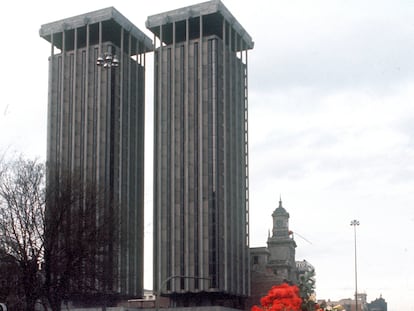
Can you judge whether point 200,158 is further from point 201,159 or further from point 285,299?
point 285,299

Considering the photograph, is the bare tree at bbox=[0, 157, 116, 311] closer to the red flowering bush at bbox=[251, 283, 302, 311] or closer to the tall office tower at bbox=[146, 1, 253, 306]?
the red flowering bush at bbox=[251, 283, 302, 311]

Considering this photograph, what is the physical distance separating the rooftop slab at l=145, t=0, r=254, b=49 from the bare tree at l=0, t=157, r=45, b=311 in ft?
366

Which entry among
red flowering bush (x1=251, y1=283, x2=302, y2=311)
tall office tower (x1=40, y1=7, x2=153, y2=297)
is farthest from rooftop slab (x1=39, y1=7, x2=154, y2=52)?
red flowering bush (x1=251, y1=283, x2=302, y2=311)

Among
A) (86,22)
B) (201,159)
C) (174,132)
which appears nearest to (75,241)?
(201,159)

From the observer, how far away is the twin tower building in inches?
6718

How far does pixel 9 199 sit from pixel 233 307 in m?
114

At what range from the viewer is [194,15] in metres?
178

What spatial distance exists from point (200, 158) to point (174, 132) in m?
Result: 8.42

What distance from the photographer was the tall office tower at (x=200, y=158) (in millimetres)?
169875

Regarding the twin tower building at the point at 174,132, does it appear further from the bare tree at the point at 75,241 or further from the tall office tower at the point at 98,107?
the bare tree at the point at 75,241

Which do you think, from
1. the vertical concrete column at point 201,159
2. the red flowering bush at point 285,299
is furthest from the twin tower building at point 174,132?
the red flowering bush at point 285,299

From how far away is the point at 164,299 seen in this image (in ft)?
577

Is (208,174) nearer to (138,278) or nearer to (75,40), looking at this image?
(138,278)

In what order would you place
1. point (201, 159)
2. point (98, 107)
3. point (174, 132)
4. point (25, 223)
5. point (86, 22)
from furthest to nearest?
point (86, 22)
point (98, 107)
point (174, 132)
point (201, 159)
point (25, 223)
